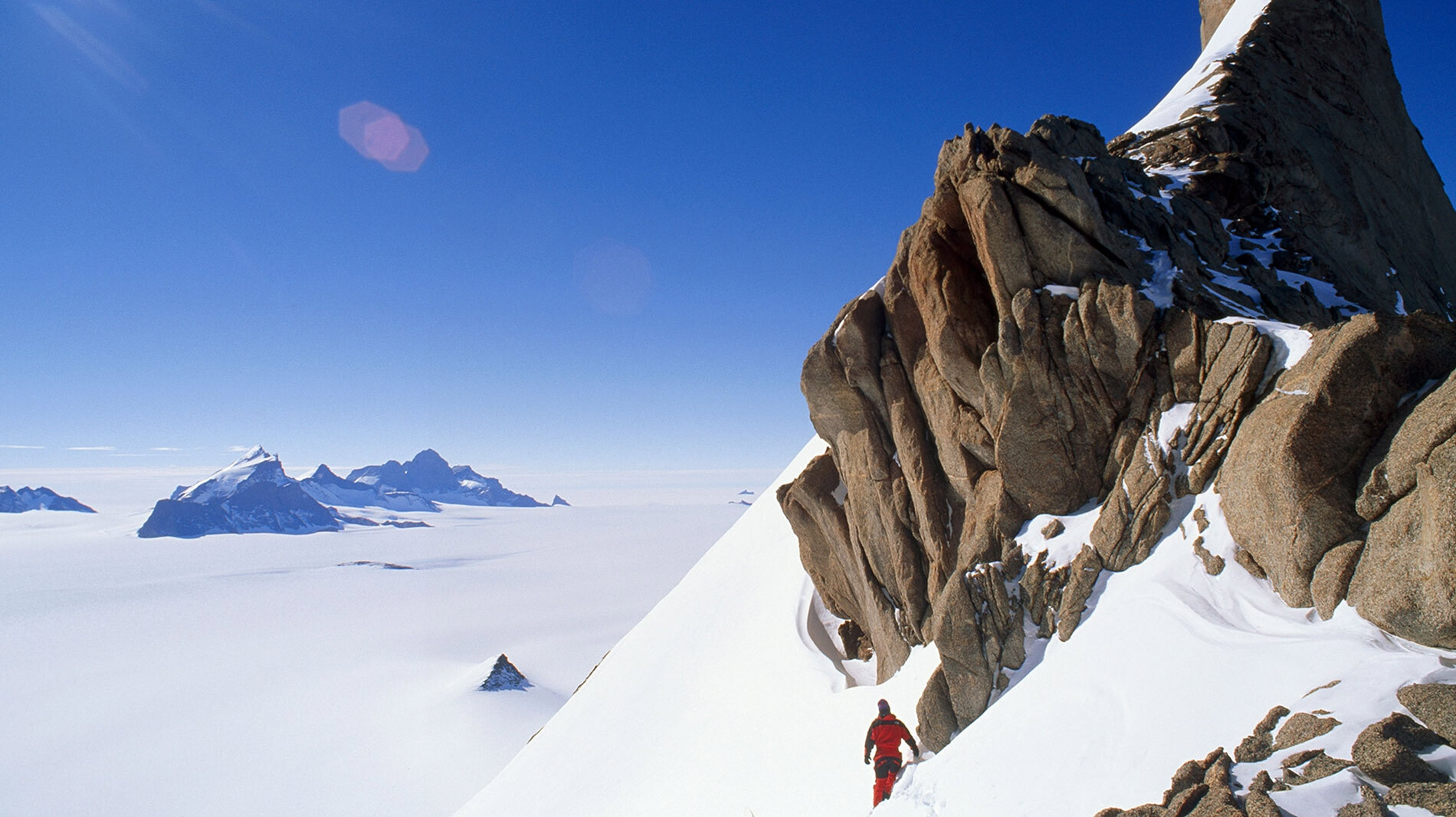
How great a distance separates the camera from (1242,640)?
33.1 ft

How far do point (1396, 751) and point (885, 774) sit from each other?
10.1 meters

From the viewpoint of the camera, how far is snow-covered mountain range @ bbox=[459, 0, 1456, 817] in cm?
875

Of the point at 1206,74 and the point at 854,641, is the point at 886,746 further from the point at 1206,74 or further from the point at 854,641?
the point at 1206,74

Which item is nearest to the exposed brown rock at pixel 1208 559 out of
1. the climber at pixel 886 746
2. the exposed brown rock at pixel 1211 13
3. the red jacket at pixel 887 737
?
the climber at pixel 886 746

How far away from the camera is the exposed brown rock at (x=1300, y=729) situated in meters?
7.61

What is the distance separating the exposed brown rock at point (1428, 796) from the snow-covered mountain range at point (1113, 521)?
4 cm

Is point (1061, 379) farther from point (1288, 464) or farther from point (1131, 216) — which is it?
point (1131, 216)

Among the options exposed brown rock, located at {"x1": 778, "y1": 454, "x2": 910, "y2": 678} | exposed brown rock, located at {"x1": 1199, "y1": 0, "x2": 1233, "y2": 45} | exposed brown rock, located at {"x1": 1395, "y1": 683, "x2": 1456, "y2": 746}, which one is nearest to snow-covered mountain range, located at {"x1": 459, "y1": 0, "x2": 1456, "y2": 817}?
exposed brown rock, located at {"x1": 1395, "y1": 683, "x2": 1456, "y2": 746}

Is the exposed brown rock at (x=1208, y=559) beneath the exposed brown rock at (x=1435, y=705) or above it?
above

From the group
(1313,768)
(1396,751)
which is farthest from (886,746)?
(1396,751)

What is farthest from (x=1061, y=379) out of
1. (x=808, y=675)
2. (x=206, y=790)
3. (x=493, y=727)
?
(x=206, y=790)

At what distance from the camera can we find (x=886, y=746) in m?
14.9

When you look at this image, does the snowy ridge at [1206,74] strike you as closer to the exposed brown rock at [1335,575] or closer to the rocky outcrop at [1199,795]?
the exposed brown rock at [1335,575]

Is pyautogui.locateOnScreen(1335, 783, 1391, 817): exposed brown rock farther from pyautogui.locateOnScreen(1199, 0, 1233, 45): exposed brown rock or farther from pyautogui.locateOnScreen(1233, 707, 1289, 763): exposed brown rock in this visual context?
pyautogui.locateOnScreen(1199, 0, 1233, 45): exposed brown rock
